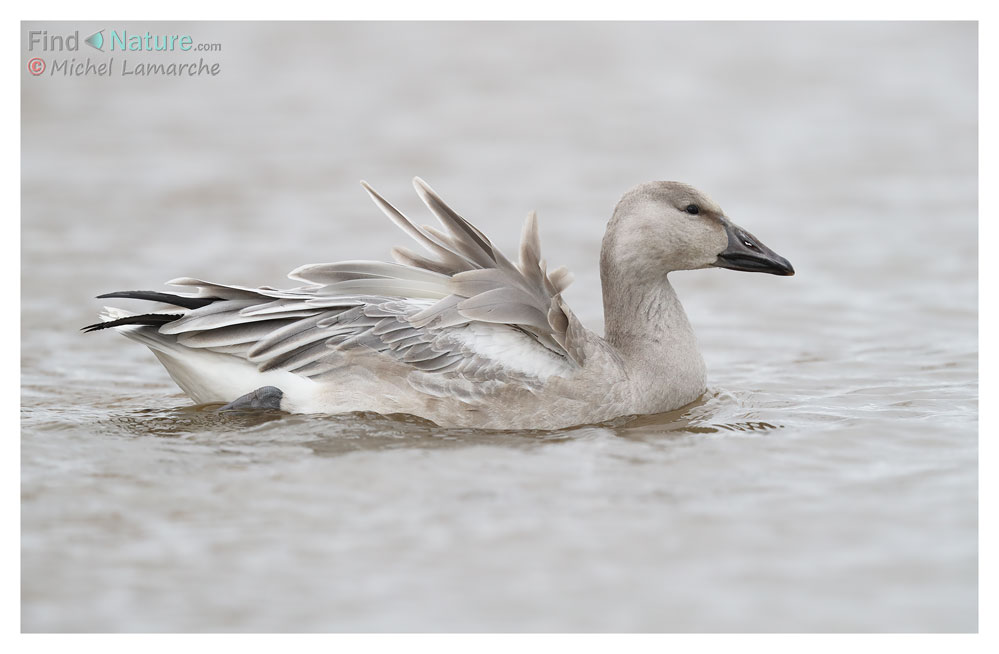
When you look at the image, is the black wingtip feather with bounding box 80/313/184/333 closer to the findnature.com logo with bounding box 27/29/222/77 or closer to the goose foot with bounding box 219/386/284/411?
the goose foot with bounding box 219/386/284/411

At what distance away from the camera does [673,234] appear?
777 centimetres

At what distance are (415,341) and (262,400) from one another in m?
1.02

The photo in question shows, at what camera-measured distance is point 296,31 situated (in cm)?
1669

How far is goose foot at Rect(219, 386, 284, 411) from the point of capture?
288 inches

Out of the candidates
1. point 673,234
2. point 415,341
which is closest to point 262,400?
point 415,341

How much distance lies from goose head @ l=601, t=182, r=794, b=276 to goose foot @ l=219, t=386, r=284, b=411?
2359 mm

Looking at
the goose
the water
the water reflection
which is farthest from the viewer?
the goose

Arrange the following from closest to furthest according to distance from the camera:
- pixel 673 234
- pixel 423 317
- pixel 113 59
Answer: pixel 423 317
pixel 673 234
pixel 113 59

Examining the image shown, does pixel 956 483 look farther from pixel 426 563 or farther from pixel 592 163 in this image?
pixel 592 163

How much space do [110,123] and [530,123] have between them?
17.0 feet

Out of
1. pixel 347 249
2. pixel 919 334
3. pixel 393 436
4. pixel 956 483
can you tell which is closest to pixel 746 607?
pixel 956 483

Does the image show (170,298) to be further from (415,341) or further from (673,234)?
(673,234)

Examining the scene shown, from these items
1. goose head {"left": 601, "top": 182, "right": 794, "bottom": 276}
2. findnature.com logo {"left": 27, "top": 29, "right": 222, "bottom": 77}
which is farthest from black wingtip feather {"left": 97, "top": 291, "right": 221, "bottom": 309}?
findnature.com logo {"left": 27, "top": 29, "right": 222, "bottom": 77}

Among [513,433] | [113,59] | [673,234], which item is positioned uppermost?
[113,59]
